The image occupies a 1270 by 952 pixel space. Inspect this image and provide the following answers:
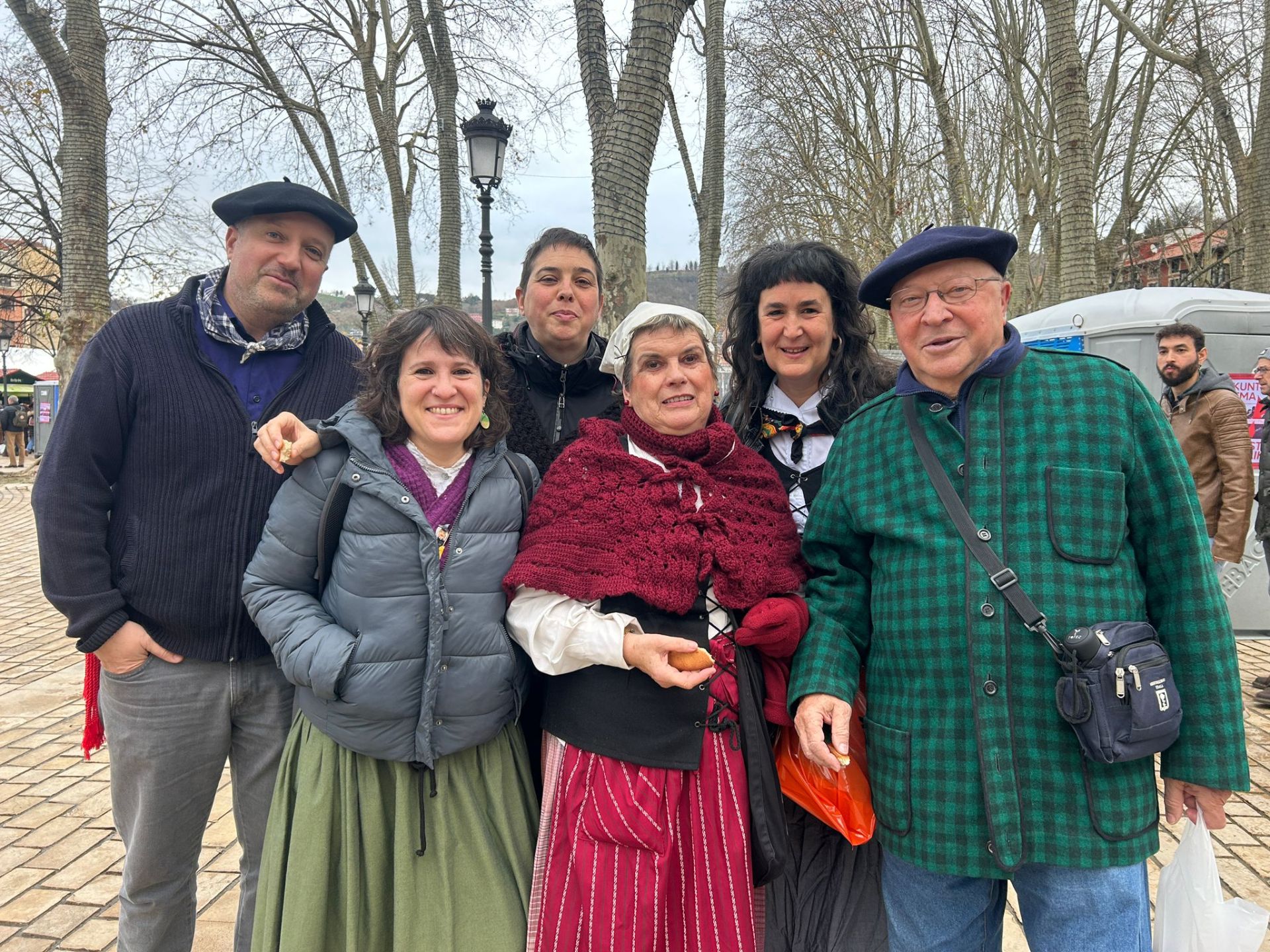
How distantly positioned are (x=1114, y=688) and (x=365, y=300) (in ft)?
65.8

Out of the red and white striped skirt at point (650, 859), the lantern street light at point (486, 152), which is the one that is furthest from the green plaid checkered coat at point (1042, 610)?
the lantern street light at point (486, 152)

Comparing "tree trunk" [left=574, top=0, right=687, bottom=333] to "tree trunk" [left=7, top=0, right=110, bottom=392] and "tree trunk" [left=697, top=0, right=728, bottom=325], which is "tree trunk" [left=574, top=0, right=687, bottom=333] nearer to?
"tree trunk" [left=7, top=0, right=110, bottom=392]

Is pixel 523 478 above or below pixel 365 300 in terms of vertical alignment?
below

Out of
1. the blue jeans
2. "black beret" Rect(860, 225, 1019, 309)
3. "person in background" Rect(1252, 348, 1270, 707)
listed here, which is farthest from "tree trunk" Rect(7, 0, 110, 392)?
"person in background" Rect(1252, 348, 1270, 707)

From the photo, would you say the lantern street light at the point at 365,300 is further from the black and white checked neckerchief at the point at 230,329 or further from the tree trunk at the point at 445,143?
the black and white checked neckerchief at the point at 230,329

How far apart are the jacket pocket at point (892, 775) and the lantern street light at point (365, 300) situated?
1875cm

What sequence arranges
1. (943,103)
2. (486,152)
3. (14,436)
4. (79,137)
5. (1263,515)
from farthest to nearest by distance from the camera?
(14,436) → (943,103) → (486,152) → (79,137) → (1263,515)

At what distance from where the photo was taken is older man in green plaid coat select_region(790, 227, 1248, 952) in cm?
159

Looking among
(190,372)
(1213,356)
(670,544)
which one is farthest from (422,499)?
(1213,356)

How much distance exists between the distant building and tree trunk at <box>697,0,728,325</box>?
8274 millimetres

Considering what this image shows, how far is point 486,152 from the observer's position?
8.82 metres

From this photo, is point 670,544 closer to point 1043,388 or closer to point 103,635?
point 1043,388

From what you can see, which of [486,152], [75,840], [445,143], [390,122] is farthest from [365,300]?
[75,840]

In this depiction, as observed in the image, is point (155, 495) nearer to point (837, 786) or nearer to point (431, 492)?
point (431, 492)
